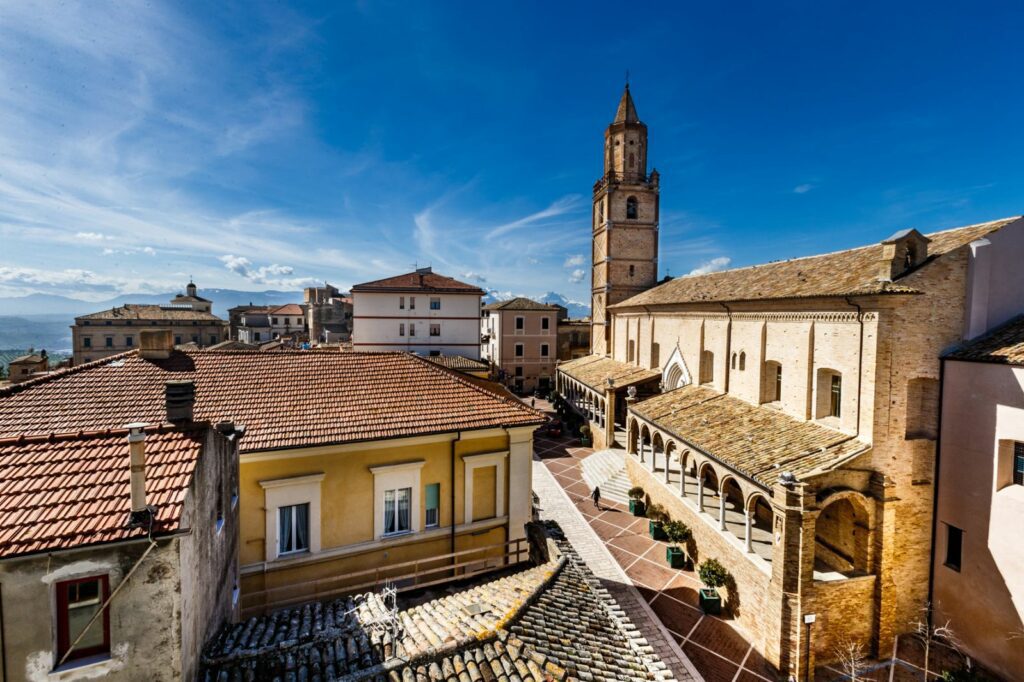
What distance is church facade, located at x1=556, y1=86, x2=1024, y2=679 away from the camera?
13.6 meters

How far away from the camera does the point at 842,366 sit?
16.0 metres

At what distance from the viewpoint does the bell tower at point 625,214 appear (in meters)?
39.3

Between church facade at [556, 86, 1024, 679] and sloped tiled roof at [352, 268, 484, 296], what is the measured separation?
26.6m

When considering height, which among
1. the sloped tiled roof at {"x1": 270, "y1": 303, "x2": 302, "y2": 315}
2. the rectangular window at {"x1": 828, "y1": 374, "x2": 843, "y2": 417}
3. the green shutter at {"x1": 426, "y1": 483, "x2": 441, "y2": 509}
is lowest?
the green shutter at {"x1": 426, "y1": 483, "x2": 441, "y2": 509}

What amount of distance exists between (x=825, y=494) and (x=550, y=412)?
31473 millimetres

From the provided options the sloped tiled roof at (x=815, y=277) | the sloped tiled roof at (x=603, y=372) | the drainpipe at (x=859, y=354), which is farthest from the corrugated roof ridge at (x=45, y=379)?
the sloped tiled roof at (x=603, y=372)

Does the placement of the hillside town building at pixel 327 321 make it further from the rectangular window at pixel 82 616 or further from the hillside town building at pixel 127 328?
the rectangular window at pixel 82 616

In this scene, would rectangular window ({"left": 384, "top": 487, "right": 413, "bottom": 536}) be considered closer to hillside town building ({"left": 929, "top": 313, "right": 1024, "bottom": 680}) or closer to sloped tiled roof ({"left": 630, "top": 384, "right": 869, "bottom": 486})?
sloped tiled roof ({"left": 630, "top": 384, "right": 869, "bottom": 486})

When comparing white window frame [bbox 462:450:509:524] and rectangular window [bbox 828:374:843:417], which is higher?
rectangular window [bbox 828:374:843:417]

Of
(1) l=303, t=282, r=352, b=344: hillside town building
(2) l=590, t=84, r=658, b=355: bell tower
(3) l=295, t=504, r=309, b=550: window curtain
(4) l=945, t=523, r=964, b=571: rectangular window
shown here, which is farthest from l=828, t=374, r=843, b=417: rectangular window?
(1) l=303, t=282, r=352, b=344: hillside town building

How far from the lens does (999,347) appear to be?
1366 centimetres

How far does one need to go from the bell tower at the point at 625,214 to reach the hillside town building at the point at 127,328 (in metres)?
63.0

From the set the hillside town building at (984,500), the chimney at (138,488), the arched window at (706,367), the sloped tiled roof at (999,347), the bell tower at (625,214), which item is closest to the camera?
the chimney at (138,488)

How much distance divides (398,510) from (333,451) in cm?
264
